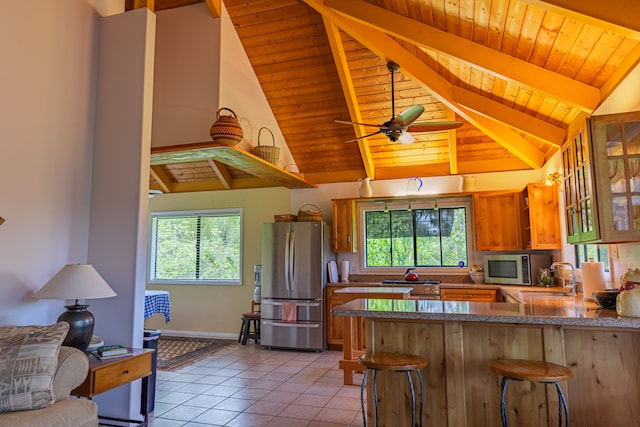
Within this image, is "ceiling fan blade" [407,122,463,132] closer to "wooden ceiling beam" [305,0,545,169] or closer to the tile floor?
"wooden ceiling beam" [305,0,545,169]

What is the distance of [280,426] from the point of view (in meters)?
3.24

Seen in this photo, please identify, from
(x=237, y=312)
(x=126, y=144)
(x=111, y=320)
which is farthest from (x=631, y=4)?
(x=237, y=312)

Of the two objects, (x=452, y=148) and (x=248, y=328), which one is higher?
(x=452, y=148)

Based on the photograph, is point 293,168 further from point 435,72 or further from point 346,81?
point 435,72

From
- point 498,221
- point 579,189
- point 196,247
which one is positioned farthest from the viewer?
point 196,247

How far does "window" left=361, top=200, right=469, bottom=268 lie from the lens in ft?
19.9

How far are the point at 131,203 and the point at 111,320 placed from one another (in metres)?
0.95

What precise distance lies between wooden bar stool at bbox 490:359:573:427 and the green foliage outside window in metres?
3.75

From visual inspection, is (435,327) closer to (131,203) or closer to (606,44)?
(606,44)

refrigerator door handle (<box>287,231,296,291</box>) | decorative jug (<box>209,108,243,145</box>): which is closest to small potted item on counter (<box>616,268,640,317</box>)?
decorative jug (<box>209,108,243,145</box>)

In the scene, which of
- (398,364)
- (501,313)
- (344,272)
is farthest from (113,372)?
(344,272)

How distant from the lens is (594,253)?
4051 mm

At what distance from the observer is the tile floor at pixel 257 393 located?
11.1 ft

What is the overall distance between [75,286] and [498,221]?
488 cm
